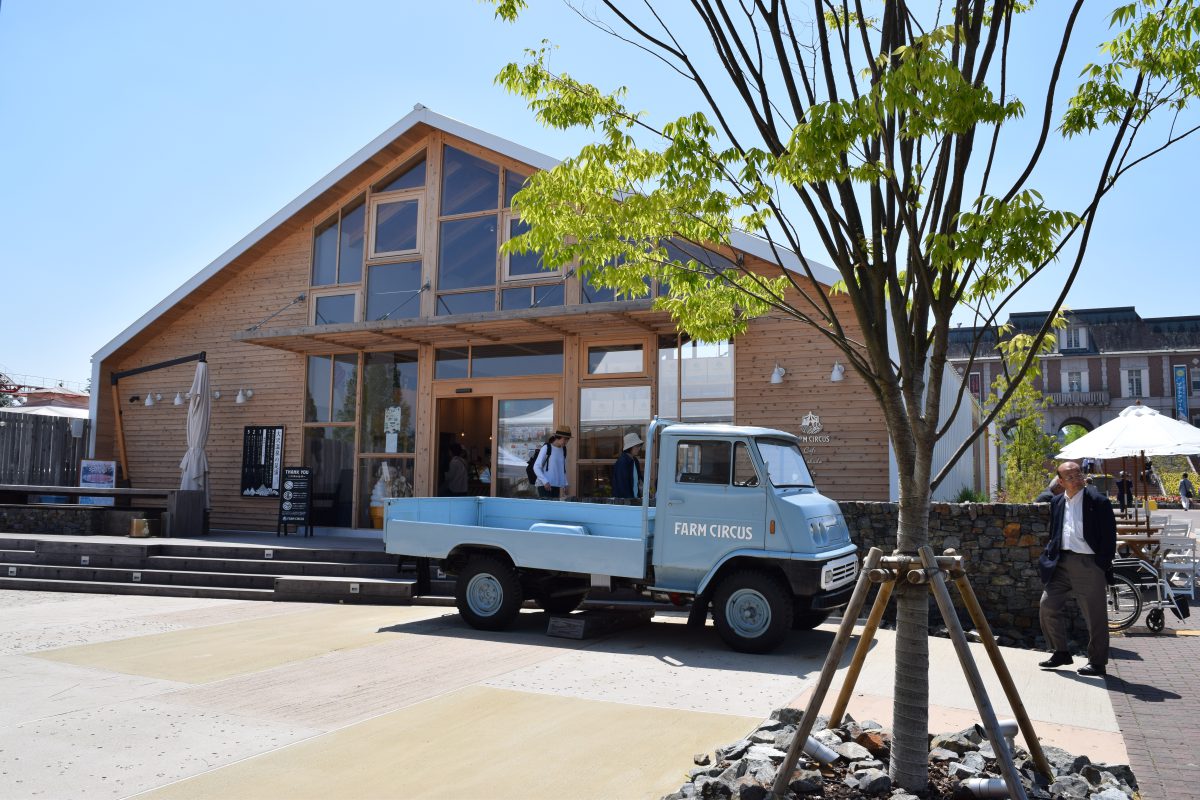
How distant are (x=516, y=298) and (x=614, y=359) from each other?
2044 millimetres

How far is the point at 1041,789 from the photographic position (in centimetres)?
417

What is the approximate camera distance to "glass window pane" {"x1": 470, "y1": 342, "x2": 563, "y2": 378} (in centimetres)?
1477

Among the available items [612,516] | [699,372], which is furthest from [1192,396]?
[612,516]

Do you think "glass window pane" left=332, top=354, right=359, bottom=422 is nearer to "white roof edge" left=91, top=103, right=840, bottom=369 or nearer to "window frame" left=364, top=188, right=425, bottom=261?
"window frame" left=364, top=188, right=425, bottom=261

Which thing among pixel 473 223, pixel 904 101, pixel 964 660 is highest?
pixel 473 223

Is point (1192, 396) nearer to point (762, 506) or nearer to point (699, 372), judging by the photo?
point (699, 372)

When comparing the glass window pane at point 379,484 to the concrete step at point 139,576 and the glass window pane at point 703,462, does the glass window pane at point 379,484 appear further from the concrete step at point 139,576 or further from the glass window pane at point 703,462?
the glass window pane at point 703,462

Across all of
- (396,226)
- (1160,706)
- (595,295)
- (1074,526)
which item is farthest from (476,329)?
(1160,706)

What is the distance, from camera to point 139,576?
12.2 m

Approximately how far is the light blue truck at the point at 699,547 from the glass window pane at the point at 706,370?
450cm

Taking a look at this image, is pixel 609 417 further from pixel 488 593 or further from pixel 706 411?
pixel 488 593

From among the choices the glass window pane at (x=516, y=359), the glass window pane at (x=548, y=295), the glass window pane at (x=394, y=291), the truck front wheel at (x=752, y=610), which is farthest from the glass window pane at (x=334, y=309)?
the truck front wheel at (x=752, y=610)

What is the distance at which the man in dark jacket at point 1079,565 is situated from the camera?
24.1 feet

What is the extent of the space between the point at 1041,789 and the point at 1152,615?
21.5 feet
